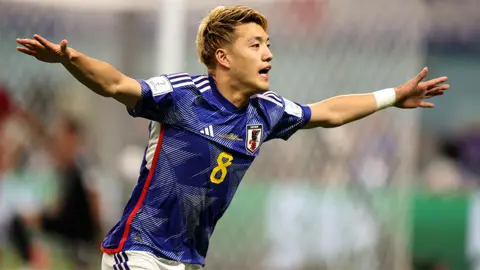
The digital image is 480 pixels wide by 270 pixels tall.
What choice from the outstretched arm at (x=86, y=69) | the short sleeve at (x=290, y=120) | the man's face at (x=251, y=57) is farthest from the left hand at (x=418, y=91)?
the outstretched arm at (x=86, y=69)

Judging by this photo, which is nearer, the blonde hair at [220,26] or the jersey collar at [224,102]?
the jersey collar at [224,102]

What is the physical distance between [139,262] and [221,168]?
641 mm

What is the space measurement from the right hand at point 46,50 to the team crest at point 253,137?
1.22 meters

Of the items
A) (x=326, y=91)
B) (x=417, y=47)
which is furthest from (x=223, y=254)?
(x=417, y=47)

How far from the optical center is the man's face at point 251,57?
612 cm

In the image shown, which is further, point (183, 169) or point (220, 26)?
point (220, 26)

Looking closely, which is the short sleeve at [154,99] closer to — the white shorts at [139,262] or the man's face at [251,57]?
the man's face at [251,57]

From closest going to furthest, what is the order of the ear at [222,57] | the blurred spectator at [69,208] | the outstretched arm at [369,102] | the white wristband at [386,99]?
the ear at [222,57]
the outstretched arm at [369,102]
the white wristband at [386,99]
the blurred spectator at [69,208]

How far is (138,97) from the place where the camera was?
5672 millimetres

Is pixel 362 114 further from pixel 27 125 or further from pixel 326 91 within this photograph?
pixel 27 125

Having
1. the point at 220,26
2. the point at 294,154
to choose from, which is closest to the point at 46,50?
the point at 220,26

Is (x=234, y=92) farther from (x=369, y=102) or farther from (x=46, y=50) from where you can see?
(x=46, y=50)

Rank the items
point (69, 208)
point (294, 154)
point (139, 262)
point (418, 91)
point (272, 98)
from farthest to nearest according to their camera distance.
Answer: point (69, 208) → point (294, 154) → point (418, 91) → point (272, 98) → point (139, 262)

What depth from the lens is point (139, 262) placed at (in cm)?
591
